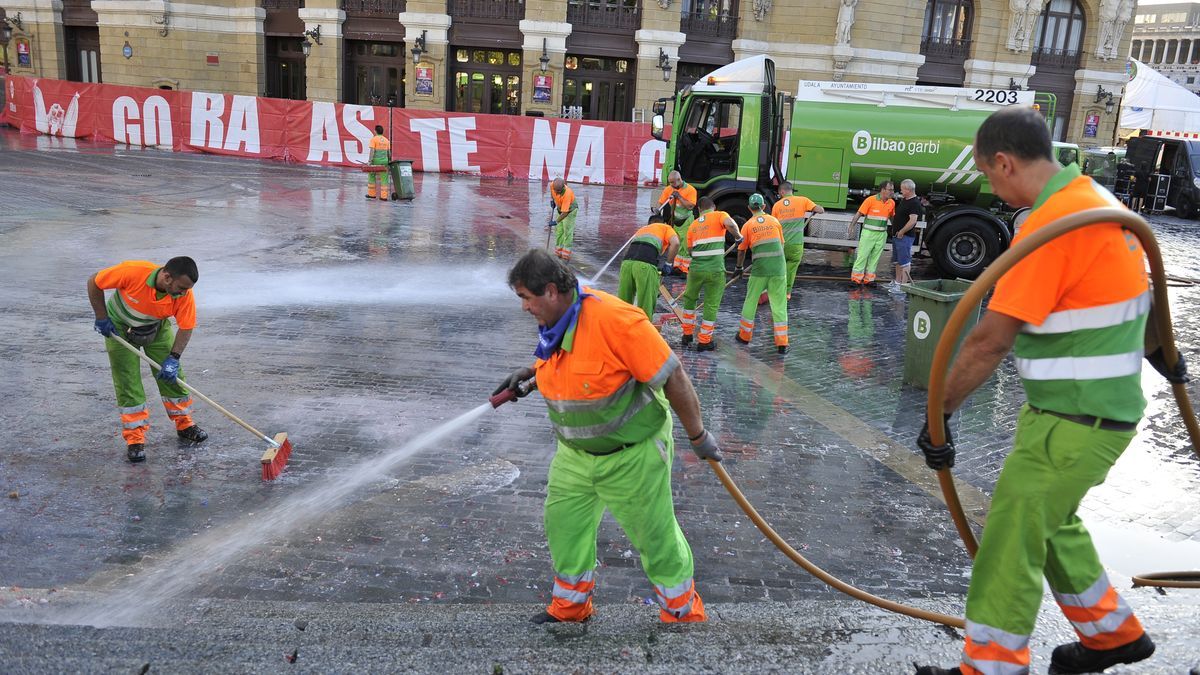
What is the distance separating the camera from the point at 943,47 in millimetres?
35719

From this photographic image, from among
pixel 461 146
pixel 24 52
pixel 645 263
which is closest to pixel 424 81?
pixel 461 146

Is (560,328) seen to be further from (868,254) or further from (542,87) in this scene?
(542,87)

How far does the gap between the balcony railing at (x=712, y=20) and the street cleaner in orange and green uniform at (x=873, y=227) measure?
885 inches

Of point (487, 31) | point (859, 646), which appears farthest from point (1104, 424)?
point (487, 31)

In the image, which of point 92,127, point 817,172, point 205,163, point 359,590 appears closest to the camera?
point 359,590

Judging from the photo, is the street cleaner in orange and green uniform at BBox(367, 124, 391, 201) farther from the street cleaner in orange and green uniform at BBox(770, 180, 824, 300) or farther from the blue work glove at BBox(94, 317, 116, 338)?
the blue work glove at BBox(94, 317, 116, 338)

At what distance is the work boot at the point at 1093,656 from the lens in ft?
10.0

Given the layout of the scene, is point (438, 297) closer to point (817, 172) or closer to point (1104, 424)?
point (817, 172)

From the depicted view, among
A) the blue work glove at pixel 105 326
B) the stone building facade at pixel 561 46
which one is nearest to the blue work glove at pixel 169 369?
the blue work glove at pixel 105 326

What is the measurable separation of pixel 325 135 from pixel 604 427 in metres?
27.4

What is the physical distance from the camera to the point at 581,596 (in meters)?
3.78

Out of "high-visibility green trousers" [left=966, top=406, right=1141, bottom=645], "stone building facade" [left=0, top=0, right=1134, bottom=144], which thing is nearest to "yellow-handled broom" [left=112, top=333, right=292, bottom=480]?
"high-visibility green trousers" [left=966, top=406, right=1141, bottom=645]

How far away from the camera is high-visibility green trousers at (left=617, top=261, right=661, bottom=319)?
8.73m

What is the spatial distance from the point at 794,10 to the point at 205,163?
71.1ft
